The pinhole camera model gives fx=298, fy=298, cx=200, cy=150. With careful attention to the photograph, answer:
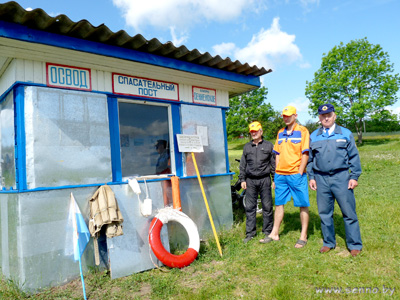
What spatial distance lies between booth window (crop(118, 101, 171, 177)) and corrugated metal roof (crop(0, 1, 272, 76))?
0.98 metres

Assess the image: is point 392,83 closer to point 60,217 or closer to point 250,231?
point 250,231

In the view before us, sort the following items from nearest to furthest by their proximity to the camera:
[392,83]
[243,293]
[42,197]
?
[243,293]
[42,197]
[392,83]

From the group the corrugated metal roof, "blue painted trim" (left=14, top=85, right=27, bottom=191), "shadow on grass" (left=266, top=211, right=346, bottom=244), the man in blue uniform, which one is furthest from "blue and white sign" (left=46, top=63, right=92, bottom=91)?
"shadow on grass" (left=266, top=211, right=346, bottom=244)

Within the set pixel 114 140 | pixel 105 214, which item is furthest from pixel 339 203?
pixel 114 140

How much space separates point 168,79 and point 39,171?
7.98 feet

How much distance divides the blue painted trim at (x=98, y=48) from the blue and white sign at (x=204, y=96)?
456mm

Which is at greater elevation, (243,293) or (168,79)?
(168,79)

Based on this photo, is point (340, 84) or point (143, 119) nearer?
point (143, 119)

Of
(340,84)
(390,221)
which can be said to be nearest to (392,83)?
(340,84)

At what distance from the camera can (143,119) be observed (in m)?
5.04

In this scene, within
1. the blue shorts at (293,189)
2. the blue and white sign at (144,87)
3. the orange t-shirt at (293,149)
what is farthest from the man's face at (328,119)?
the blue and white sign at (144,87)

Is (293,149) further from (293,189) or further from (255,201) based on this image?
(255,201)

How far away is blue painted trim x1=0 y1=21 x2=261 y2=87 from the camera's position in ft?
10.6

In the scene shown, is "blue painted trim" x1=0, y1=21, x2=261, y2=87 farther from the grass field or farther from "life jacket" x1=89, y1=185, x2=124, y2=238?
the grass field
